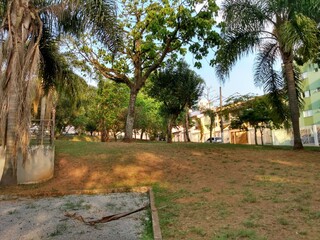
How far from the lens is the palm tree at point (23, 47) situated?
8.66 meters

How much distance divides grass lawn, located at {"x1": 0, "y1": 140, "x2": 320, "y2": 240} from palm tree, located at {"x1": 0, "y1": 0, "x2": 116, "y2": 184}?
4.90 ft

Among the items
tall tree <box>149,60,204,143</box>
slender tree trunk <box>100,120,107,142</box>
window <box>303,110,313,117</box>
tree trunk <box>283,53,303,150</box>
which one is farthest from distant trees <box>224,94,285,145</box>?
slender tree trunk <box>100,120,107,142</box>

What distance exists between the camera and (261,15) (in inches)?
503

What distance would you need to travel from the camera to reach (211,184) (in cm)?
820

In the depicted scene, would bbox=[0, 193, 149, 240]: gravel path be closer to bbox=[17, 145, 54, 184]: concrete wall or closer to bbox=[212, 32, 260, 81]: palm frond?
bbox=[17, 145, 54, 184]: concrete wall

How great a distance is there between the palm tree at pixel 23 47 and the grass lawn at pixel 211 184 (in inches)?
58.8

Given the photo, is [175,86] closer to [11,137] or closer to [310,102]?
[11,137]

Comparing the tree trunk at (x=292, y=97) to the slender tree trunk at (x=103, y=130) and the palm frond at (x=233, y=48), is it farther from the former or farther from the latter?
the slender tree trunk at (x=103, y=130)

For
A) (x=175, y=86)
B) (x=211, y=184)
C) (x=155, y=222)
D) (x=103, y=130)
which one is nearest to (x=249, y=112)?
(x=175, y=86)

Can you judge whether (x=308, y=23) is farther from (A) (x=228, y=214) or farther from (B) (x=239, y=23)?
(A) (x=228, y=214)

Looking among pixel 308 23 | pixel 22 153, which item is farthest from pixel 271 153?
pixel 22 153

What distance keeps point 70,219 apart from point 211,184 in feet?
13.0

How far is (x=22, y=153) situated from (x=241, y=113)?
17.9 meters

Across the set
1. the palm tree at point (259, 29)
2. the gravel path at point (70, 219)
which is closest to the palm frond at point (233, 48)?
the palm tree at point (259, 29)
